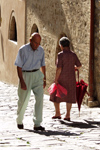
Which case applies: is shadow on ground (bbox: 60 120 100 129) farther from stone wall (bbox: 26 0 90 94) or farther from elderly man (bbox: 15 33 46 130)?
stone wall (bbox: 26 0 90 94)

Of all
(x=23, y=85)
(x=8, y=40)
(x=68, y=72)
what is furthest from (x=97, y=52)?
(x=8, y=40)

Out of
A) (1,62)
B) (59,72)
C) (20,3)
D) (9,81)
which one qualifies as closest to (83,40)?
(59,72)

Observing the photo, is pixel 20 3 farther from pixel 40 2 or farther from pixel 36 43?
pixel 36 43

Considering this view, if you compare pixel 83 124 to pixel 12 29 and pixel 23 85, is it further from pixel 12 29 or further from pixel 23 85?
pixel 12 29

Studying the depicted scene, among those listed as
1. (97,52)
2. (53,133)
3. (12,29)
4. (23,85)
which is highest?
(12,29)

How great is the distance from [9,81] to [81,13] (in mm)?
10128

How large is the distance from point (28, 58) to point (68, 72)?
123 cm

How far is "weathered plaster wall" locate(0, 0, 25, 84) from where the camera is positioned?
18266 mm

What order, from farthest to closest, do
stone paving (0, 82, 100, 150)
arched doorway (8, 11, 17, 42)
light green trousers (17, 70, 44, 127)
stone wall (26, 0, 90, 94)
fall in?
arched doorway (8, 11, 17, 42) → stone wall (26, 0, 90, 94) → light green trousers (17, 70, 44, 127) → stone paving (0, 82, 100, 150)

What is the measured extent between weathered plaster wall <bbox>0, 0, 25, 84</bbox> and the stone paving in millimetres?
8649

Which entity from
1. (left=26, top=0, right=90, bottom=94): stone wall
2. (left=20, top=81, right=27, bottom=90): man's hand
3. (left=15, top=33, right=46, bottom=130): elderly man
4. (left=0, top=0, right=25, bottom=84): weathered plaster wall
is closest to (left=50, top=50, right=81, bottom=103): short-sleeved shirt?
(left=15, top=33, right=46, bottom=130): elderly man

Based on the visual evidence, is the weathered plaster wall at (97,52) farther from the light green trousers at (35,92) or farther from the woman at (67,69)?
the light green trousers at (35,92)

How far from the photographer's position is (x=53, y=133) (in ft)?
23.3

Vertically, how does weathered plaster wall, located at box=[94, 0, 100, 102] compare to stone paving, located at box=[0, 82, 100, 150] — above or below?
above
